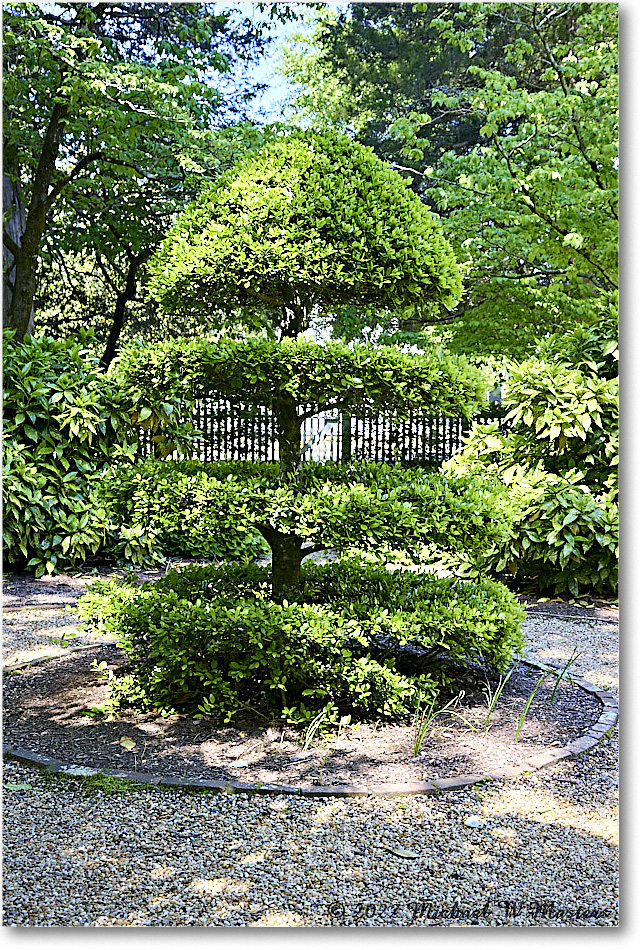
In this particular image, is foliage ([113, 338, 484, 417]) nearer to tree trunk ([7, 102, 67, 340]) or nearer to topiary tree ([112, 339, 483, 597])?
topiary tree ([112, 339, 483, 597])

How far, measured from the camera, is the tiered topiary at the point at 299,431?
2.89 metres

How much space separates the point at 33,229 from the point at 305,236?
265 inches

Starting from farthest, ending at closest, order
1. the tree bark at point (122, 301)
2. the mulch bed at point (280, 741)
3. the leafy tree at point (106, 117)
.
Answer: the tree bark at point (122, 301) < the leafy tree at point (106, 117) < the mulch bed at point (280, 741)

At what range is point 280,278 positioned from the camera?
295 centimetres

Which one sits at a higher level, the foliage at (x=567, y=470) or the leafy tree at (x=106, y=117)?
the leafy tree at (x=106, y=117)

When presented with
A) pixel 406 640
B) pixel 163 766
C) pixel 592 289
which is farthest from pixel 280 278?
pixel 592 289

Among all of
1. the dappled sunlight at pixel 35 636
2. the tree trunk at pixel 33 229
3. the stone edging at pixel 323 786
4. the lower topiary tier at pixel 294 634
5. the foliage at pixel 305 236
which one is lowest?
the stone edging at pixel 323 786

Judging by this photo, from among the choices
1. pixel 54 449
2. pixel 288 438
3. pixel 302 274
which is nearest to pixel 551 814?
pixel 288 438

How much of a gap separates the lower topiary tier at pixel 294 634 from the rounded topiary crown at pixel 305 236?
111 cm

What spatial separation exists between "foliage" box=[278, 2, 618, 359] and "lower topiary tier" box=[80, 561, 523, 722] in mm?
5084

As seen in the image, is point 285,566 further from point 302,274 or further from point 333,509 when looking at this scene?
point 302,274

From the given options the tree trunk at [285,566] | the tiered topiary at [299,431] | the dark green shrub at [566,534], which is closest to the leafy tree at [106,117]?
the dark green shrub at [566,534]

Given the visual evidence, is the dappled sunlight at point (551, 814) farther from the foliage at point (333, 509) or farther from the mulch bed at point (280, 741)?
the foliage at point (333, 509)

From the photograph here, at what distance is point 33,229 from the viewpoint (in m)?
8.63
